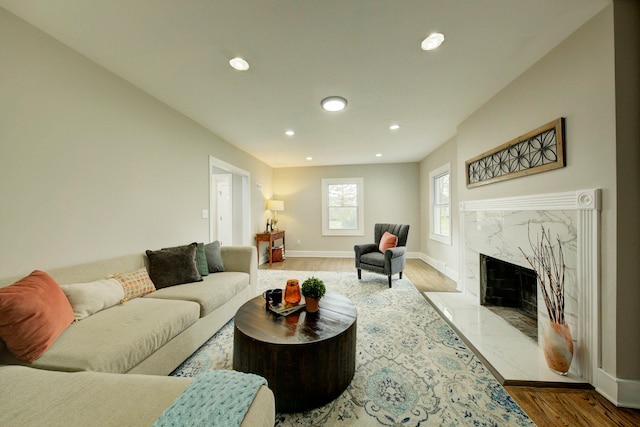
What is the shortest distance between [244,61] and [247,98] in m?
0.66

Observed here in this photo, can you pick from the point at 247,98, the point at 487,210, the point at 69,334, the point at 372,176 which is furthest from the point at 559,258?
the point at 372,176

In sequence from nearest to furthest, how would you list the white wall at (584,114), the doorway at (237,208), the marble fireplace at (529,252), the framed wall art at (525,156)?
the white wall at (584,114) → the marble fireplace at (529,252) → the framed wall art at (525,156) → the doorway at (237,208)

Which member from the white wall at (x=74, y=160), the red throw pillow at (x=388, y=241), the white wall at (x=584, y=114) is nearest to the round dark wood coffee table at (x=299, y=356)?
the white wall at (x=74, y=160)

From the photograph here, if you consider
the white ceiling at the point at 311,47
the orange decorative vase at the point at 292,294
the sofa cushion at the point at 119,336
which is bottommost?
the sofa cushion at the point at 119,336

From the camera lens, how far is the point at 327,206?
20.8ft

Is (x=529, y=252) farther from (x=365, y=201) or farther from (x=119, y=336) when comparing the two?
(x=365, y=201)

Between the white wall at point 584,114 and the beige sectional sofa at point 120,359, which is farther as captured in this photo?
the white wall at point 584,114

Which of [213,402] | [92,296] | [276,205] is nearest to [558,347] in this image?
[213,402]

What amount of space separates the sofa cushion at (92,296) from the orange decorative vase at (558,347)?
335 cm

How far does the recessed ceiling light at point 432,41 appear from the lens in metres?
1.72

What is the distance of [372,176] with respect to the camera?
6176 mm

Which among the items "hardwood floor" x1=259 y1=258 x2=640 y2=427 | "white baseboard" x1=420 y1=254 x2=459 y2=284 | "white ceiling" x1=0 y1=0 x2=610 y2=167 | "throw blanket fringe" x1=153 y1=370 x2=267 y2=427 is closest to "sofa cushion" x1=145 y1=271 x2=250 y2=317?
"throw blanket fringe" x1=153 y1=370 x2=267 y2=427

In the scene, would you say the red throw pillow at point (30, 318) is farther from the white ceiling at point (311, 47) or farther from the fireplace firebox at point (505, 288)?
the fireplace firebox at point (505, 288)

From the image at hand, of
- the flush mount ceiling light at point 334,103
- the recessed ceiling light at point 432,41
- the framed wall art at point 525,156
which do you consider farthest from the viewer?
the flush mount ceiling light at point 334,103
